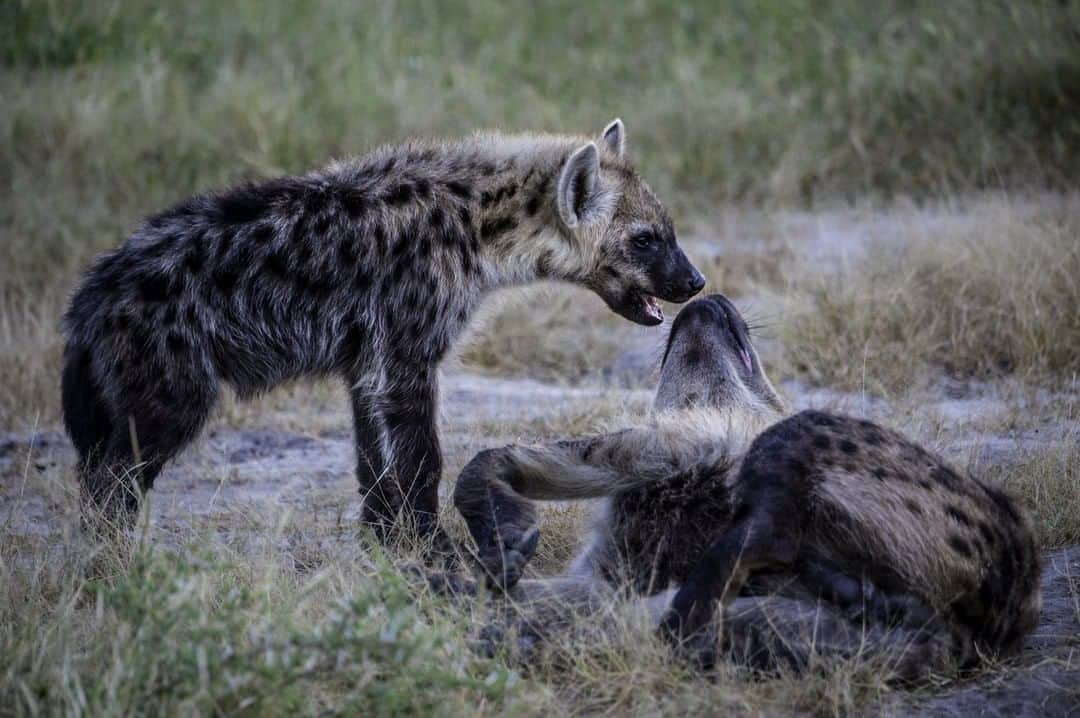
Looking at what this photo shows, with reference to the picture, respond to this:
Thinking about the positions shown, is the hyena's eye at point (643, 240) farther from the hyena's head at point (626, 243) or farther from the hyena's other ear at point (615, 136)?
the hyena's other ear at point (615, 136)

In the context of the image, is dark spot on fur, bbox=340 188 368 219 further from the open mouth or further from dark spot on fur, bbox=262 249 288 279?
the open mouth

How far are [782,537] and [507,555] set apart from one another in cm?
66

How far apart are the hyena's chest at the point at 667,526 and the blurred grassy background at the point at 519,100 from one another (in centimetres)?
398

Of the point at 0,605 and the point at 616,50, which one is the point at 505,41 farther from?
the point at 0,605

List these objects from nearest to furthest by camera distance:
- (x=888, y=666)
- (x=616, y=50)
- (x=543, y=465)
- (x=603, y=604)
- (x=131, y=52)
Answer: (x=888, y=666) → (x=603, y=604) → (x=543, y=465) → (x=131, y=52) → (x=616, y=50)

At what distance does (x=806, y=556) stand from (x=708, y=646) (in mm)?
273

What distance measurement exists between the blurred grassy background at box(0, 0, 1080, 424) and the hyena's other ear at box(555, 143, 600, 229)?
10.1 feet

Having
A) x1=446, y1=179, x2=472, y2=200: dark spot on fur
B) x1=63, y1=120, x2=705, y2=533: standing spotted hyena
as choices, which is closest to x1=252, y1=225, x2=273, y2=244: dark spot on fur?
x1=63, y1=120, x2=705, y2=533: standing spotted hyena

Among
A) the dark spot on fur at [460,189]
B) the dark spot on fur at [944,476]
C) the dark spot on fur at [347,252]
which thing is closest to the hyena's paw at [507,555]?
the dark spot on fur at [944,476]

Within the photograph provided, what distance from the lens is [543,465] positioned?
337cm

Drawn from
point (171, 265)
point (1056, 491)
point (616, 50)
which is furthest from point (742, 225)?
point (171, 265)

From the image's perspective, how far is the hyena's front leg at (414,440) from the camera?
392 cm

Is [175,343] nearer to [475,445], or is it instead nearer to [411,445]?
[411,445]

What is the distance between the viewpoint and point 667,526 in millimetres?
3209
